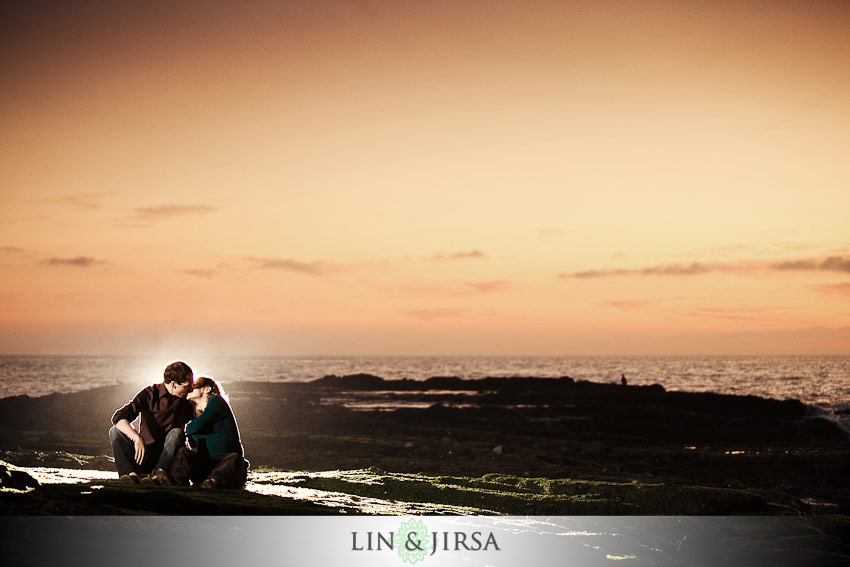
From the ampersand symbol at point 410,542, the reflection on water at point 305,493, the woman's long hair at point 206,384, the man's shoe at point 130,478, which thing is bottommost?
the ampersand symbol at point 410,542

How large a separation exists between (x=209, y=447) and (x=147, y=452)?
76cm

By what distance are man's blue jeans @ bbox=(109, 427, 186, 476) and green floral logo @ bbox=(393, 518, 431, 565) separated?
3062 mm

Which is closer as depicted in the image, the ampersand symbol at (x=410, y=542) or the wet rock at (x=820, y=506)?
the ampersand symbol at (x=410, y=542)

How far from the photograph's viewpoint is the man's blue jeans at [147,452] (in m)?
9.77

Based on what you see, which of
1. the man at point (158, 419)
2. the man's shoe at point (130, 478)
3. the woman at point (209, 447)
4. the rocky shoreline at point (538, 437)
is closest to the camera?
the man at point (158, 419)

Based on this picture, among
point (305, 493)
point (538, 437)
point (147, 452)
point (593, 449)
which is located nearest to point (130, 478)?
point (147, 452)

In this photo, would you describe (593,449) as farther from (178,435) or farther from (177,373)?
(177,373)

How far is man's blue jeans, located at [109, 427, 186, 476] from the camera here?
9.77m

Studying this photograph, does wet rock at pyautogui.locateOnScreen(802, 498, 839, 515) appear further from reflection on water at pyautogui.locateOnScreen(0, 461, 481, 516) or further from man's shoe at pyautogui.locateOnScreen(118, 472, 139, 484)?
man's shoe at pyautogui.locateOnScreen(118, 472, 139, 484)

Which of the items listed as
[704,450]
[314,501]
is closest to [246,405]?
[704,450]

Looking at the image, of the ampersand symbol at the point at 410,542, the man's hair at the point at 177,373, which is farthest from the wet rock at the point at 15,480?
the ampersand symbol at the point at 410,542

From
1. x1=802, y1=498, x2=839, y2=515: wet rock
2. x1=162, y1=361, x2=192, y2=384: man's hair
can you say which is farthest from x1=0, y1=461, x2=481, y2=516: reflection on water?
x1=802, y1=498, x2=839, y2=515: wet rock

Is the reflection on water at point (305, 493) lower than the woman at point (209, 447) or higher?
lower

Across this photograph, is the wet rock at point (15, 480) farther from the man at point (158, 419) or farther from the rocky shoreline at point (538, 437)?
the rocky shoreline at point (538, 437)
